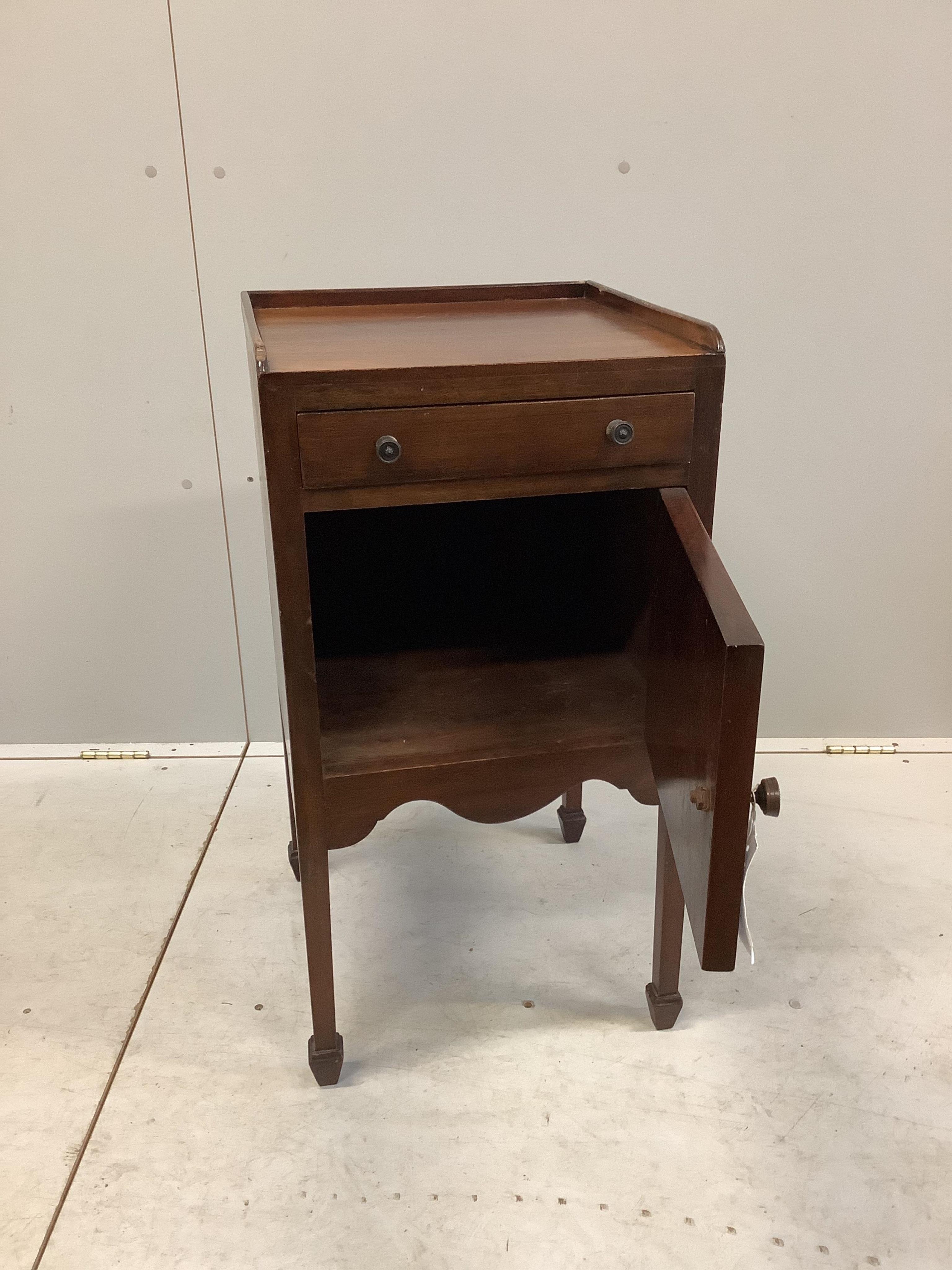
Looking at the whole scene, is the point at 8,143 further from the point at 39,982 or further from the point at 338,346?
the point at 39,982

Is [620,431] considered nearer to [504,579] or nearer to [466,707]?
[466,707]

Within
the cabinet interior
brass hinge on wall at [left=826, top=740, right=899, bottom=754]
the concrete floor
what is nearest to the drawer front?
the cabinet interior

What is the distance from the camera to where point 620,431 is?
3.22 ft

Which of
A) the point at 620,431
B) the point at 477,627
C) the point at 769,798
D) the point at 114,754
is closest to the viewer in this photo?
the point at 769,798

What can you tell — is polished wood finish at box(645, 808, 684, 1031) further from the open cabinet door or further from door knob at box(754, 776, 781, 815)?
door knob at box(754, 776, 781, 815)

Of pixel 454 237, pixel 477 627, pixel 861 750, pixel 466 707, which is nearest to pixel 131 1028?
pixel 466 707

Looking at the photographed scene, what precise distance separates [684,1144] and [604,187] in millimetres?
1388

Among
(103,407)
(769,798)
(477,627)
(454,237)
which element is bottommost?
(477,627)

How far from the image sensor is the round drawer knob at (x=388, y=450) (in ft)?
3.06

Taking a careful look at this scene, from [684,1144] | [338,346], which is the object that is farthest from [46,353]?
[684,1144]

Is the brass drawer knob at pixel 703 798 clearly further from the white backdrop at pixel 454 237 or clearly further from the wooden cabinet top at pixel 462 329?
the white backdrop at pixel 454 237

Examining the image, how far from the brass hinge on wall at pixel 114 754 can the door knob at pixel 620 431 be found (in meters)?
1.29

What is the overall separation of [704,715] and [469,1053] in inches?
23.7

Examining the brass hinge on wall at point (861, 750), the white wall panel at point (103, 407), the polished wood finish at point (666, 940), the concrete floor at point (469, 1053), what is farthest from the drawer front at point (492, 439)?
the brass hinge on wall at point (861, 750)
